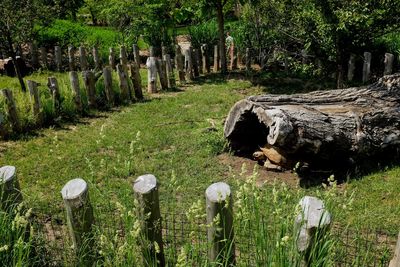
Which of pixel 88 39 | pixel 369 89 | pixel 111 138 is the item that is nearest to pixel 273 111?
pixel 369 89

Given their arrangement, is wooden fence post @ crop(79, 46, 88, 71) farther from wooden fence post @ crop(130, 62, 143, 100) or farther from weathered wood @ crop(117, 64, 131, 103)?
weathered wood @ crop(117, 64, 131, 103)

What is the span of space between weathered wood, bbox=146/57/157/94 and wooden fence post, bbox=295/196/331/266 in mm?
8759

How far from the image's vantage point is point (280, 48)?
1277 centimetres

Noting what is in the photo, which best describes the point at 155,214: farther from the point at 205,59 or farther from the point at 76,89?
the point at 205,59

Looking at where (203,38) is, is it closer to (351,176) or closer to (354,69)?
(354,69)

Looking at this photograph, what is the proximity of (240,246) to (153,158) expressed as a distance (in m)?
3.70

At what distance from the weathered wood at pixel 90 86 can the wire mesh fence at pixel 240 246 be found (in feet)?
15.6

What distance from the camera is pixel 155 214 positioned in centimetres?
385

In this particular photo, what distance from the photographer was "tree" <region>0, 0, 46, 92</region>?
453 inches

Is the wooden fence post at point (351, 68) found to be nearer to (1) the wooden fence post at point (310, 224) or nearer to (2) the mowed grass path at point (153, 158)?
(2) the mowed grass path at point (153, 158)

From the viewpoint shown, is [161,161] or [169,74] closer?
[161,161]

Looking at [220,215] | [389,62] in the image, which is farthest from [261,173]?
[389,62]

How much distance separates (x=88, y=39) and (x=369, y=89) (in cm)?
1106

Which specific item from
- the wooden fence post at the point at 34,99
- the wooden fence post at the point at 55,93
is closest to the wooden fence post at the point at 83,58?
the wooden fence post at the point at 55,93
